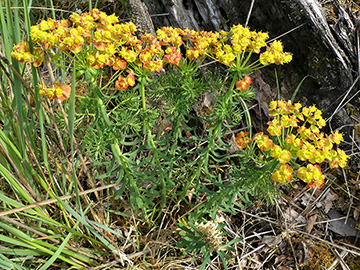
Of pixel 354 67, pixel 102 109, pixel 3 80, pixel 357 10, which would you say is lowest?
pixel 354 67

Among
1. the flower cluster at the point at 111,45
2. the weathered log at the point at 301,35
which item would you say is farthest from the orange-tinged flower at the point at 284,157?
the weathered log at the point at 301,35

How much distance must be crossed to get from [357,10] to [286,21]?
0.59 m

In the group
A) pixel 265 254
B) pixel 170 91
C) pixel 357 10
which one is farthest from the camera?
pixel 357 10

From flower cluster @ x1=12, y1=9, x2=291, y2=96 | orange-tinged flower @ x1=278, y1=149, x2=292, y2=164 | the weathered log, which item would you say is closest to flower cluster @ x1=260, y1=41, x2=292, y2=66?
flower cluster @ x1=12, y1=9, x2=291, y2=96

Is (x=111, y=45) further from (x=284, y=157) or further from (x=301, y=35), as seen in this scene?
(x=301, y=35)

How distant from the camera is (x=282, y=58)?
147cm

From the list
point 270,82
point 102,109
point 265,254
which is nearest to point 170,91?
point 102,109

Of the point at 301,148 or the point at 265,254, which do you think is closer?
the point at 301,148

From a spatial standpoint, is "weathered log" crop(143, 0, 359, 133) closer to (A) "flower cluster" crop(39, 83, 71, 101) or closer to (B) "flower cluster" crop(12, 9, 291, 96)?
(B) "flower cluster" crop(12, 9, 291, 96)

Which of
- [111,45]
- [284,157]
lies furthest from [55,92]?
[284,157]

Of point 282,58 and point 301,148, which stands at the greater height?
point 282,58

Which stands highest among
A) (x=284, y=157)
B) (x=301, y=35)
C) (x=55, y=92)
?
(x=55, y=92)

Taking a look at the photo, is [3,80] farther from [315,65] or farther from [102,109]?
[315,65]

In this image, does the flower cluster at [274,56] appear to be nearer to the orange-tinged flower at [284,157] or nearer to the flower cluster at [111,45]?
the flower cluster at [111,45]
